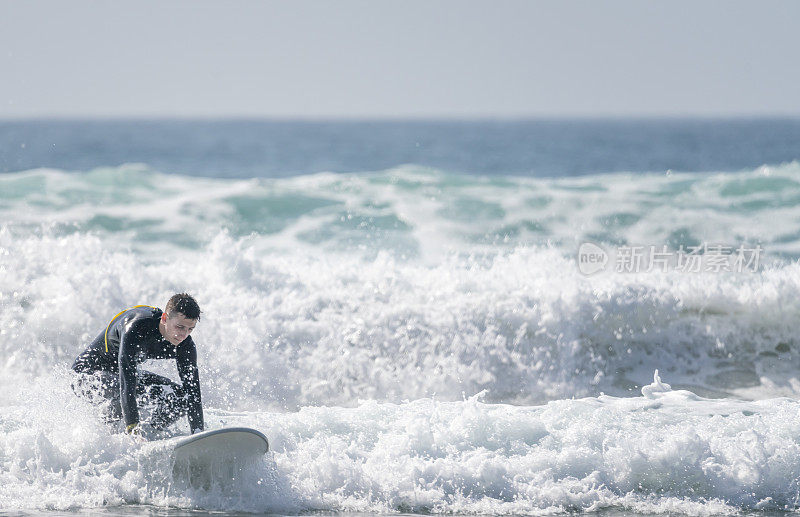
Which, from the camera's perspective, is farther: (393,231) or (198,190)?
(198,190)

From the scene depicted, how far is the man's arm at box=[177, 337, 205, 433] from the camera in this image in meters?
5.17

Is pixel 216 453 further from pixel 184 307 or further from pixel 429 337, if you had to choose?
pixel 429 337

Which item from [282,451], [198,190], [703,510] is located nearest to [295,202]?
[198,190]

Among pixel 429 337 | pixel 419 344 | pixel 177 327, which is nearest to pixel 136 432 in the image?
pixel 177 327

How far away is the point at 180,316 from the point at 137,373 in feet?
2.37

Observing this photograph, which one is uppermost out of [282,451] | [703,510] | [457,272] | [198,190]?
[198,190]

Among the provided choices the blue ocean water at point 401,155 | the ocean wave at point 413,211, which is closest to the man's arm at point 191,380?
the ocean wave at point 413,211

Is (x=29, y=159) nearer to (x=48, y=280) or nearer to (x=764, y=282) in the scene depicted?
(x=48, y=280)

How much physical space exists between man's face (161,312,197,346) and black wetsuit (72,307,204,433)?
0.22 metres

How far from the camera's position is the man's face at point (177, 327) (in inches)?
191

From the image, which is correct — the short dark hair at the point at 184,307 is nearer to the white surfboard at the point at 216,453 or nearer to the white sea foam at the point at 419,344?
the white surfboard at the point at 216,453

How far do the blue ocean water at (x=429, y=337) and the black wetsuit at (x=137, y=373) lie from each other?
26 cm

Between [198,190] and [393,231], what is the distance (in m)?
4.16

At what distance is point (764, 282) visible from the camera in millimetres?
9273
